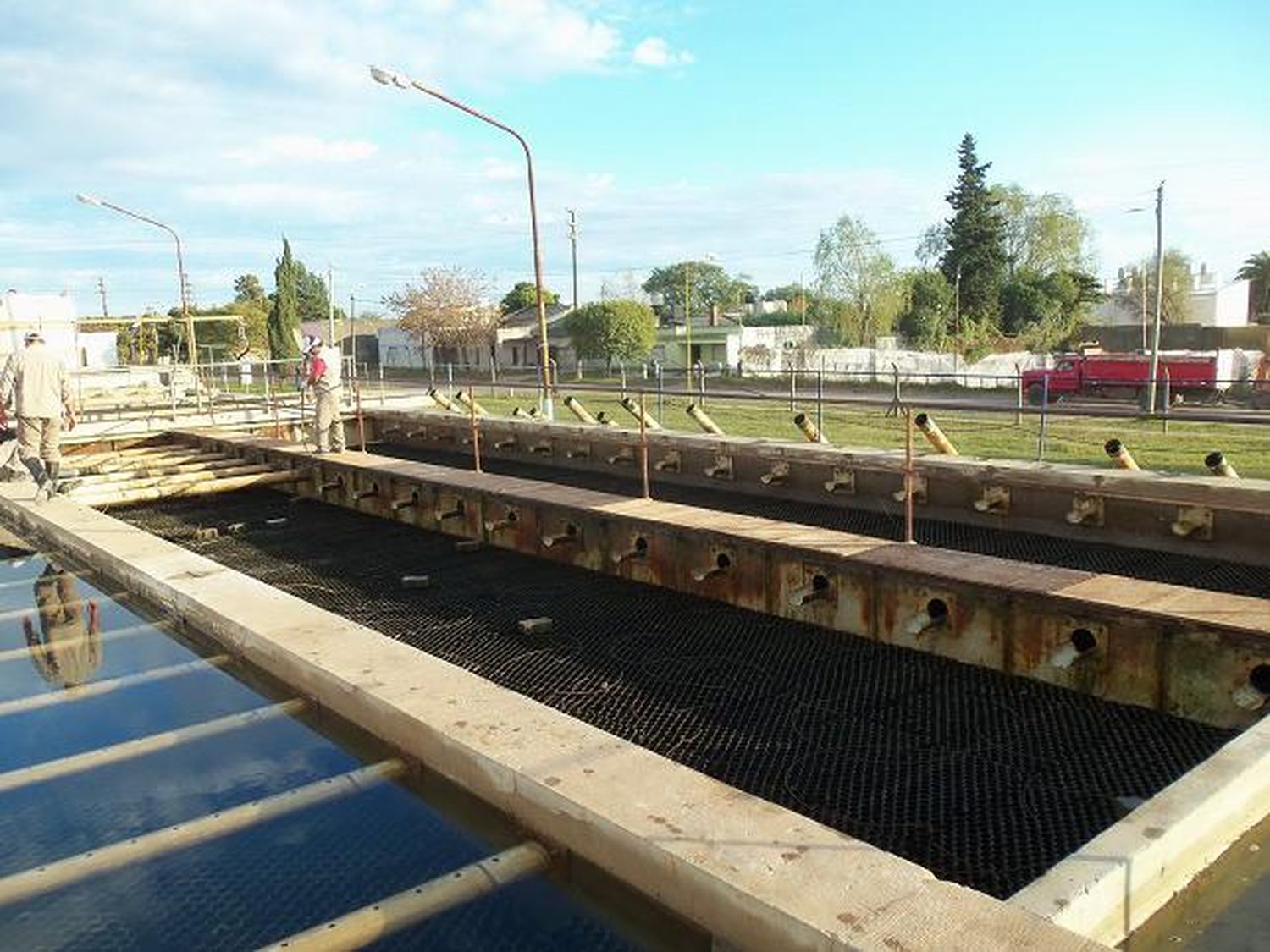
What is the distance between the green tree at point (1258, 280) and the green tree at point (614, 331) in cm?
5701

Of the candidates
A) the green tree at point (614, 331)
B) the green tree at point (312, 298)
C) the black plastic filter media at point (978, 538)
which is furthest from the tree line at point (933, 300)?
the black plastic filter media at point (978, 538)

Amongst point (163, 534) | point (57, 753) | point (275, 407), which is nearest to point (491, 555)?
point (163, 534)

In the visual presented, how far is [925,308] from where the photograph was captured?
6850 cm

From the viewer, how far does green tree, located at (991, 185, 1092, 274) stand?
77312mm

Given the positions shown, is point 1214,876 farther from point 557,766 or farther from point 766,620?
point 766,620

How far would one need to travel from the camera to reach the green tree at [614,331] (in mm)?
59281

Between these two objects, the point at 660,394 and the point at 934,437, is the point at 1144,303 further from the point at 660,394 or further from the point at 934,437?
the point at 660,394

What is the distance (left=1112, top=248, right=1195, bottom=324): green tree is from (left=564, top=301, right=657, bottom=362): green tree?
3234 cm

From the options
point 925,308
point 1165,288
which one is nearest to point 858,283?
point 925,308

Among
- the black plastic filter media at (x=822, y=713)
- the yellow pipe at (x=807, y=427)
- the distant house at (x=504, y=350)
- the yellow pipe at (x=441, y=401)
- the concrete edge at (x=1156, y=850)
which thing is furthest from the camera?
the distant house at (x=504, y=350)

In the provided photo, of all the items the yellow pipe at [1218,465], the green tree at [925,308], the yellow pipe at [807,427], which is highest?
the green tree at [925,308]

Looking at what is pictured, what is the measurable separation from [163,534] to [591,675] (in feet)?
24.5

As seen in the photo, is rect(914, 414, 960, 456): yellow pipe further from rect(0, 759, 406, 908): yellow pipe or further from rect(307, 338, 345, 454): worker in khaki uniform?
rect(307, 338, 345, 454): worker in khaki uniform

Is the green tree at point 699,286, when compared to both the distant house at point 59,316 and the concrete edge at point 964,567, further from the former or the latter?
the concrete edge at point 964,567
